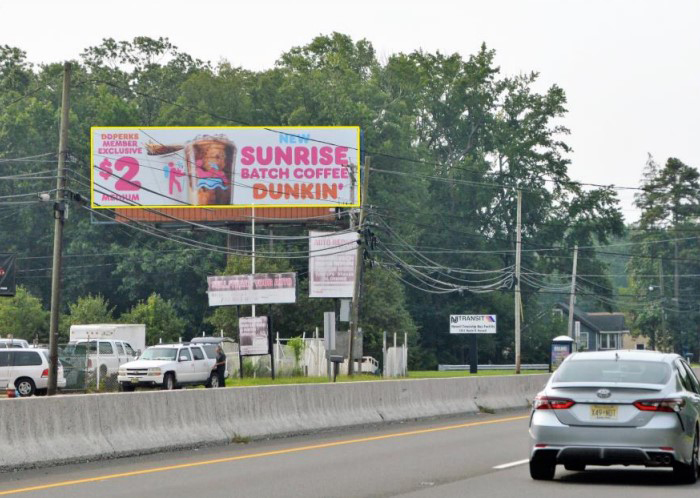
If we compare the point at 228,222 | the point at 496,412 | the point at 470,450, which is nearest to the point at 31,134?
the point at 228,222

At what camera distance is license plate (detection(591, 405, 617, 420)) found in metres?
13.9

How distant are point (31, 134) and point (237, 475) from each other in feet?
257

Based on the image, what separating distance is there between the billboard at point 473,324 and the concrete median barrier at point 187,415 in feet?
153

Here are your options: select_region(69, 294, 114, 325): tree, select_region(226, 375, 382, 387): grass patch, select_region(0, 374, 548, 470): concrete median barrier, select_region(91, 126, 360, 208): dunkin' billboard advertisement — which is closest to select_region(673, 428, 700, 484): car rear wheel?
select_region(0, 374, 548, 470): concrete median barrier

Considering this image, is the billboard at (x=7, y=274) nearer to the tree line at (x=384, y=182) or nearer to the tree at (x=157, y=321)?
the tree at (x=157, y=321)

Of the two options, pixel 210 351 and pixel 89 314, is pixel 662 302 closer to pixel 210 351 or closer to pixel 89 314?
pixel 89 314

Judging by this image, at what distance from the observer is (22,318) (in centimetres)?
7031

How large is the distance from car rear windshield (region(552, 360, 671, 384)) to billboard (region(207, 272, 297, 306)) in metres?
45.3

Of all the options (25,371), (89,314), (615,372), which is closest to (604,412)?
(615,372)

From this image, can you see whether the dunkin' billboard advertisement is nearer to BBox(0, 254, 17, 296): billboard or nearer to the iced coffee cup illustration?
the iced coffee cup illustration

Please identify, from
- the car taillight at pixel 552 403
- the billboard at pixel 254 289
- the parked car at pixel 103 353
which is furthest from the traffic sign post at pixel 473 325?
the car taillight at pixel 552 403

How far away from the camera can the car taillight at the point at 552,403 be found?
14.1 metres

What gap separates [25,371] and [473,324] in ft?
135

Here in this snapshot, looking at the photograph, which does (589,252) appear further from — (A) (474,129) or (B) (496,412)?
(B) (496,412)
